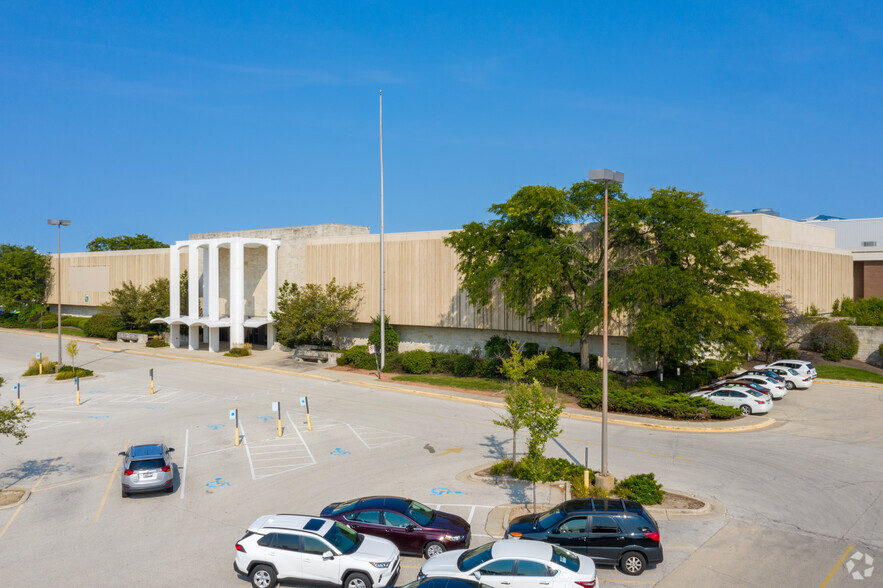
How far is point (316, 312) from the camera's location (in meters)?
48.2

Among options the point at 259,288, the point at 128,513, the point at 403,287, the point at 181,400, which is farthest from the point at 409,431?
the point at 259,288

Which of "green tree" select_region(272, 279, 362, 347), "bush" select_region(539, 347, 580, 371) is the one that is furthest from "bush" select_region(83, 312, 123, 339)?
"bush" select_region(539, 347, 580, 371)

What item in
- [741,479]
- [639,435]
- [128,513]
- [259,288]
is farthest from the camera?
[259,288]

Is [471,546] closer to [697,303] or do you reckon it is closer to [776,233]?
[697,303]

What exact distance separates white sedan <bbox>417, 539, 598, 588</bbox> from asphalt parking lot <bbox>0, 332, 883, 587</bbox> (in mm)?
2040

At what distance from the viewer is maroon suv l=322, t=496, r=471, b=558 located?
1488 cm

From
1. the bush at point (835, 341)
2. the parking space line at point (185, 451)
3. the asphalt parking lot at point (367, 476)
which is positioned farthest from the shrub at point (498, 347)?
the bush at point (835, 341)

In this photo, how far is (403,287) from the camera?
47.7 metres

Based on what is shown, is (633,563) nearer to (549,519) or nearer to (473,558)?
(549,519)

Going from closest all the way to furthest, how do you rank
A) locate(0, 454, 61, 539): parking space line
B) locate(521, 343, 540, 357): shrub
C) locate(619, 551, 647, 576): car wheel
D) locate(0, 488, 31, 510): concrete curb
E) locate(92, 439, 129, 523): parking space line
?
1. locate(619, 551, 647, 576): car wheel
2. locate(0, 454, 61, 539): parking space line
3. locate(92, 439, 129, 523): parking space line
4. locate(0, 488, 31, 510): concrete curb
5. locate(521, 343, 540, 357): shrub

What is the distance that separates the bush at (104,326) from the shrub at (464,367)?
133 feet

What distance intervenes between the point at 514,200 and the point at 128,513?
84.6 ft

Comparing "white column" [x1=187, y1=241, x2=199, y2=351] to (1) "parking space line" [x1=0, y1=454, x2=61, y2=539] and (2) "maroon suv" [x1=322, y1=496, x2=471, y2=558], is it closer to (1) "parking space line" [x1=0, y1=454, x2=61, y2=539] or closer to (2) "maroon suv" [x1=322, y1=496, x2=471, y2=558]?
(1) "parking space line" [x1=0, y1=454, x2=61, y2=539]

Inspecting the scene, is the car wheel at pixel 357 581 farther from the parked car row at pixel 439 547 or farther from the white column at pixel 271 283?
the white column at pixel 271 283
